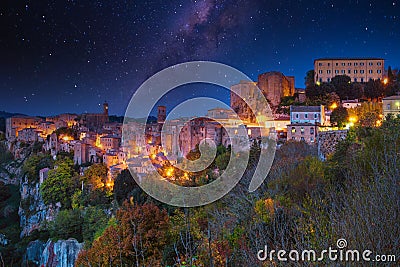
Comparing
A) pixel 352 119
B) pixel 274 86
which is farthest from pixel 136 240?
pixel 274 86

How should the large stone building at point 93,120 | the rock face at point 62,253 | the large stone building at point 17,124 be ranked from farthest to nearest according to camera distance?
1. the large stone building at point 17,124
2. the large stone building at point 93,120
3. the rock face at point 62,253

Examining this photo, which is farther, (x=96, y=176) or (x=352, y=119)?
(x=96, y=176)

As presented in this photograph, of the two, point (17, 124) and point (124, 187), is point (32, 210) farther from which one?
point (17, 124)

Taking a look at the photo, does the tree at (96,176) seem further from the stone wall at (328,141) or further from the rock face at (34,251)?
the stone wall at (328,141)

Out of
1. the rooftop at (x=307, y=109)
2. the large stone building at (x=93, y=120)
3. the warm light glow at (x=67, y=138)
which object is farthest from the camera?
the large stone building at (x=93, y=120)

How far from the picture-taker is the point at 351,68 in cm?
2562

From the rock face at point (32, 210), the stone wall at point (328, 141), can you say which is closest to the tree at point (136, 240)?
the stone wall at point (328, 141)

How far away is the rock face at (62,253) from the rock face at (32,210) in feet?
19.1

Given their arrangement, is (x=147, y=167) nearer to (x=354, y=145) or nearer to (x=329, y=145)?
(x=329, y=145)

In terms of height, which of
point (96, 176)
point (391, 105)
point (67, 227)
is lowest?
point (67, 227)

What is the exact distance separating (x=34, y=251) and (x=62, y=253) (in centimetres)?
402

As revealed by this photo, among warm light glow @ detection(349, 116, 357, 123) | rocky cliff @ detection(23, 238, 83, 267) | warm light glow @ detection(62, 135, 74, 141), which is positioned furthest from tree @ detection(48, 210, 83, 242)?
warm light glow @ detection(62, 135, 74, 141)

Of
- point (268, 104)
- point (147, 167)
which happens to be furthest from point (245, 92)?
point (147, 167)

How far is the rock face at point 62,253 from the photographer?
1427cm
